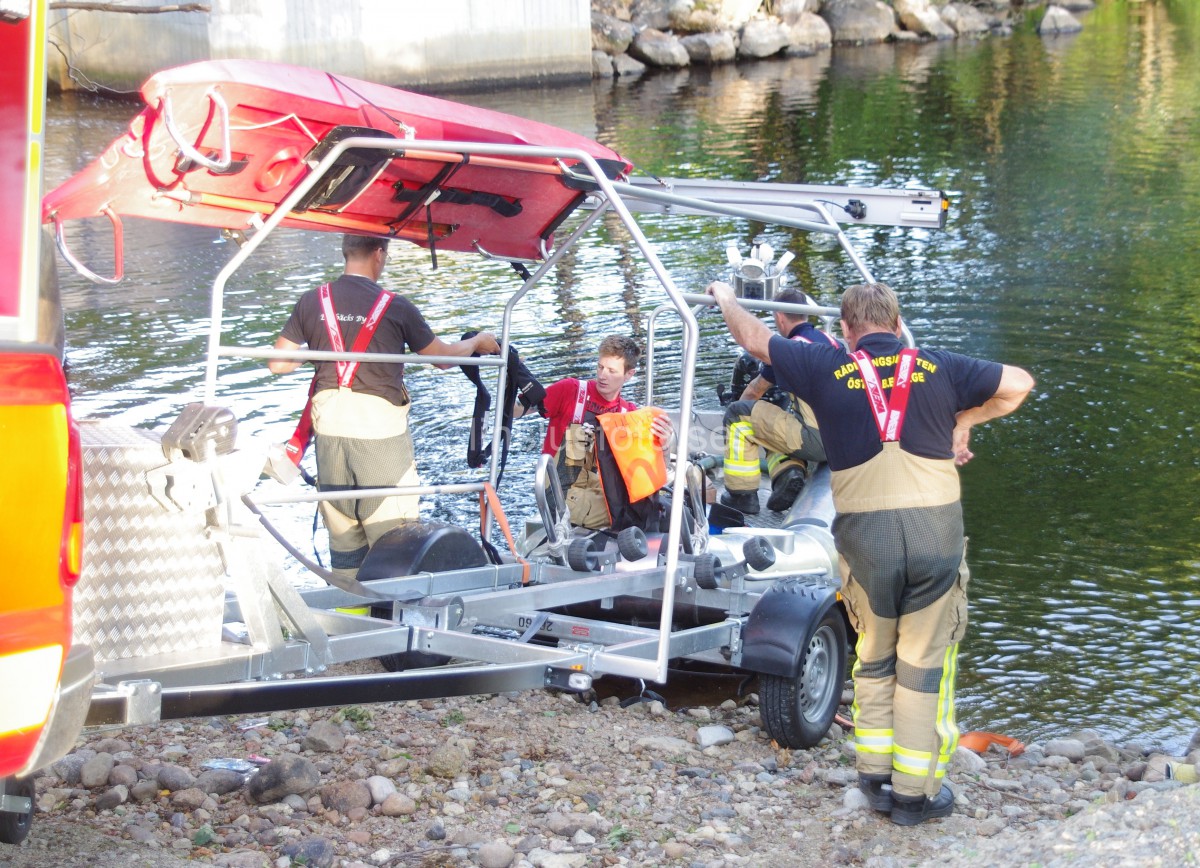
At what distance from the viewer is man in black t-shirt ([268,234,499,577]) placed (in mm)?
6512

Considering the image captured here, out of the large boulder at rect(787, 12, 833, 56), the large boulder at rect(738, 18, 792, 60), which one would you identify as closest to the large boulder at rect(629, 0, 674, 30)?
the large boulder at rect(738, 18, 792, 60)

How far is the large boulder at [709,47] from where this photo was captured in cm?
4666

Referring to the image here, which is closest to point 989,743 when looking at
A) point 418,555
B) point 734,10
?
point 418,555

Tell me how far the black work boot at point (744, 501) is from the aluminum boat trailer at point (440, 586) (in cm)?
31

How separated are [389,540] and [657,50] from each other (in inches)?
1631

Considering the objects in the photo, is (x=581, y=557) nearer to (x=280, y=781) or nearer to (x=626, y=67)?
(x=280, y=781)

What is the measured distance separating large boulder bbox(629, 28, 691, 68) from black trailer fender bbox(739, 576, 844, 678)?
41.5 m

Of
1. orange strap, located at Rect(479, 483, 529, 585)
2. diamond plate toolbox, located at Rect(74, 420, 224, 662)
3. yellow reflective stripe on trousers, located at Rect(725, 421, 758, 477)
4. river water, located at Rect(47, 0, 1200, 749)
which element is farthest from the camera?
yellow reflective stripe on trousers, located at Rect(725, 421, 758, 477)

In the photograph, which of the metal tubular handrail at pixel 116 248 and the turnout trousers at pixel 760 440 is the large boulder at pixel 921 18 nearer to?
the turnout trousers at pixel 760 440

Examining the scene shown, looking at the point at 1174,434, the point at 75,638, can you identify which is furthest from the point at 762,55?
the point at 75,638

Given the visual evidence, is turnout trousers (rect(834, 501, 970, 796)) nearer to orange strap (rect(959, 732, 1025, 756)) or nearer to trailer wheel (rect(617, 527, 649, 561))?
trailer wheel (rect(617, 527, 649, 561))

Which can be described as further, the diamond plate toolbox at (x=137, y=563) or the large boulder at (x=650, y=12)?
the large boulder at (x=650, y=12)

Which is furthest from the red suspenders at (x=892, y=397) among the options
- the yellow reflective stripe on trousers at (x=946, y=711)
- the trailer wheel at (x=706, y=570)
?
the trailer wheel at (x=706, y=570)

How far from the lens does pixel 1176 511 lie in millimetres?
9305
